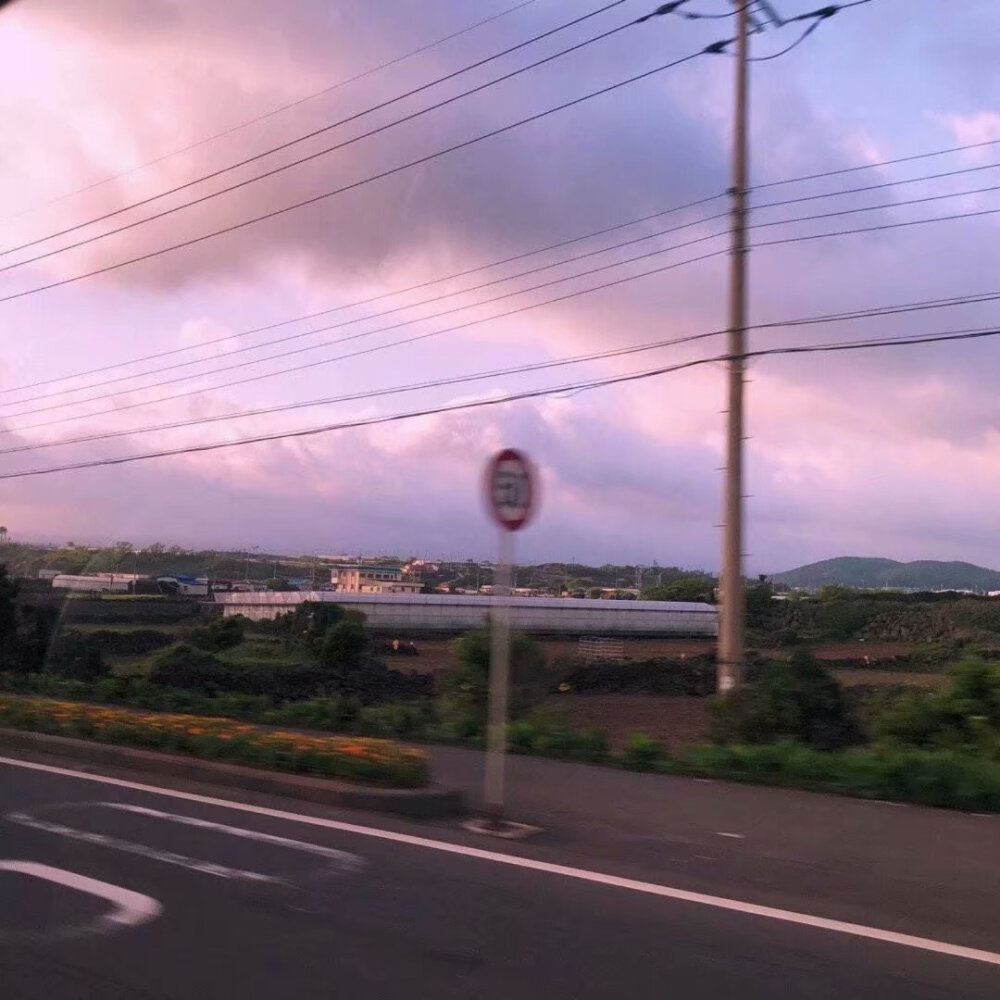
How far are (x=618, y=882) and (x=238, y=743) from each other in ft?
17.3

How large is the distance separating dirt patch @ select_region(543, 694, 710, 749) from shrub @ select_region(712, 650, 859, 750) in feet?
23.1

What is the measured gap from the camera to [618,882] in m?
7.47

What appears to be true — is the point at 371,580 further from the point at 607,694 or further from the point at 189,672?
the point at 189,672

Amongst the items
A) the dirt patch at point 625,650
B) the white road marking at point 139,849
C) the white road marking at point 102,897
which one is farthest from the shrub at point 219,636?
the white road marking at point 102,897

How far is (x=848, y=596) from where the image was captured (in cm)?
7794

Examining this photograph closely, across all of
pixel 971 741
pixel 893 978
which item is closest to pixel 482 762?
pixel 971 741

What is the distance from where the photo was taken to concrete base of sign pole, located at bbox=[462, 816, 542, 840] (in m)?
8.79

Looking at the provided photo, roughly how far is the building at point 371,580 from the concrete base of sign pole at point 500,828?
163 ft

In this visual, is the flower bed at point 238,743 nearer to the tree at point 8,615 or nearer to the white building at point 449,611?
the tree at point 8,615

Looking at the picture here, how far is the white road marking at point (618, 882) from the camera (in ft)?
20.5

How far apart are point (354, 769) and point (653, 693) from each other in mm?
26130

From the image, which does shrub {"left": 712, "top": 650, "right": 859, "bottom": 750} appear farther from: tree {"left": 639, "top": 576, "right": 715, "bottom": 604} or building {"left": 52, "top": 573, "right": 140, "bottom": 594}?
tree {"left": 639, "top": 576, "right": 715, "bottom": 604}

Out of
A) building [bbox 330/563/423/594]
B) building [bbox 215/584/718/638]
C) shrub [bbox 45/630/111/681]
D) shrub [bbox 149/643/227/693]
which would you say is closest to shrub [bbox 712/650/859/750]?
shrub [bbox 149/643/227/693]

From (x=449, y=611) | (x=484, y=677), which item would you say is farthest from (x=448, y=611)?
(x=484, y=677)
